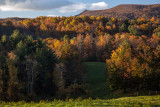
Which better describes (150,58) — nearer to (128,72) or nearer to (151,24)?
(128,72)

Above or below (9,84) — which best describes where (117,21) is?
above

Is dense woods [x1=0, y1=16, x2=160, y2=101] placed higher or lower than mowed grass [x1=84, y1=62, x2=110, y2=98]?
higher

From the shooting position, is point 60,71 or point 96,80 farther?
point 96,80

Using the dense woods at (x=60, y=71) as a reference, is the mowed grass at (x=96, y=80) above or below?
below

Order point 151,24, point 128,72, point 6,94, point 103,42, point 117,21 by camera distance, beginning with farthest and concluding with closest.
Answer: point 117,21 → point 151,24 → point 103,42 → point 128,72 → point 6,94

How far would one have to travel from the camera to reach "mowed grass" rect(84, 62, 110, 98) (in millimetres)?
37531

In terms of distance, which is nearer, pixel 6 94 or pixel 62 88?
pixel 6 94

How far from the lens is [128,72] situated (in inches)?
1238

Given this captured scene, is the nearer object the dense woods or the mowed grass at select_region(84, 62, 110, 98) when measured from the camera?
the dense woods

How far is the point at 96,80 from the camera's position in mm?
47062

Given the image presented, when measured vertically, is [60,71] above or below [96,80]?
above

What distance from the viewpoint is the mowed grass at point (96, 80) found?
37.5 meters

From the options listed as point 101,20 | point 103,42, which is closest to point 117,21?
point 101,20

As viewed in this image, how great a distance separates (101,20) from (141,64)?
337ft
